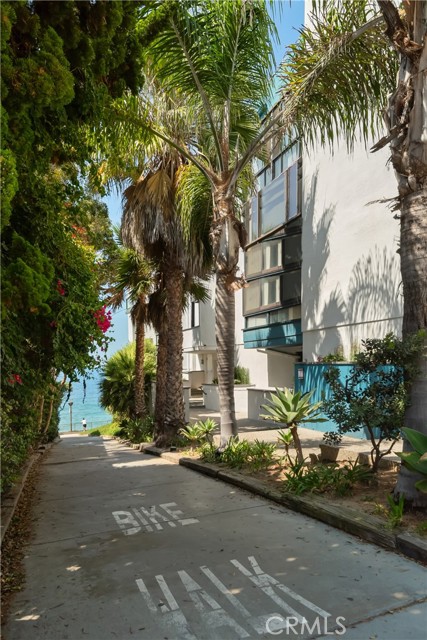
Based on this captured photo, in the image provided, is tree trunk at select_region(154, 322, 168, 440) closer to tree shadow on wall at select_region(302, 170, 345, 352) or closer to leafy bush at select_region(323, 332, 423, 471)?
tree shadow on wall at select_region(302, 170, 345, 352)

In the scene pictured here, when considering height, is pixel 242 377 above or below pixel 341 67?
below

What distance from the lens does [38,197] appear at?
5.10 meters

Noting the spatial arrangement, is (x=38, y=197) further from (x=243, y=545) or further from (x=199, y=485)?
(x=199, y=485)

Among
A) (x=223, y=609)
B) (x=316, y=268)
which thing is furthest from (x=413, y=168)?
(x=316, y=268)

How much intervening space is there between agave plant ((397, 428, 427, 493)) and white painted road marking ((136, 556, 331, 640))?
185cm

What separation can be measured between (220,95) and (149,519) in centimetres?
727

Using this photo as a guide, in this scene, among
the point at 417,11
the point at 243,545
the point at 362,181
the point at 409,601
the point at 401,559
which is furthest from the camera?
the point at 362,181

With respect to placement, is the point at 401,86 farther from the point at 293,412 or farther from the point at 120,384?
the point at 120,384

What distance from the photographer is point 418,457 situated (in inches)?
200

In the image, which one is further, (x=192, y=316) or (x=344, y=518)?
(x=192, y=316)

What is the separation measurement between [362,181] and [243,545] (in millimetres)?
10427

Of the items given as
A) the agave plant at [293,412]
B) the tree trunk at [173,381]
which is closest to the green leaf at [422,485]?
the agave plant at [293,412]

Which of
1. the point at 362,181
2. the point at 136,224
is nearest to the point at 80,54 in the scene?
the point at 136,224

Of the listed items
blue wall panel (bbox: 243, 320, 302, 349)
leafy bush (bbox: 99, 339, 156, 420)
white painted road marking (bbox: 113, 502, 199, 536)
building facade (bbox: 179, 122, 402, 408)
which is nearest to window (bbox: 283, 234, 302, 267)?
building facade (bbox: 179, 122, 402, 408)
